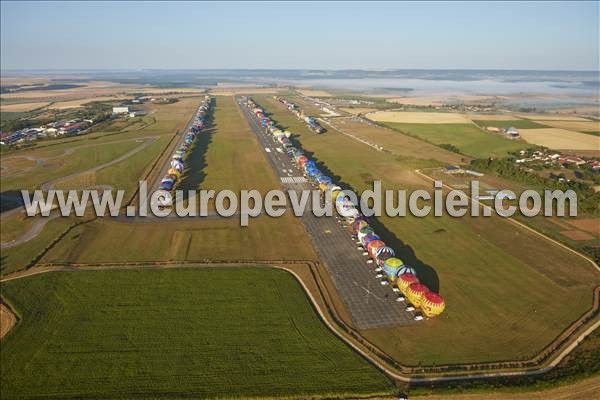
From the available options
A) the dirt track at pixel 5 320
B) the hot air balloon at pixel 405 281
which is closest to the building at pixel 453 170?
the hot air balloon at pixel 405 281

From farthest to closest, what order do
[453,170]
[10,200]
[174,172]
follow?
[453,170]
[174,172]
[10,200]

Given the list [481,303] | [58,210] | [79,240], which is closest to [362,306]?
Answer: [481,303]

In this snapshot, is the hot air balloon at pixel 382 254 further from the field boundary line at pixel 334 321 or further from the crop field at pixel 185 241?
the crop field at pixel 185 241

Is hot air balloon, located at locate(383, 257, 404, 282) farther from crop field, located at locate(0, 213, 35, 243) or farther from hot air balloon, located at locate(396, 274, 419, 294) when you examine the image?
crop field, located at locate(0, 213, 35, 243)

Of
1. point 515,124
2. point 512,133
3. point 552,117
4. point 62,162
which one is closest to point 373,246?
point 62,162

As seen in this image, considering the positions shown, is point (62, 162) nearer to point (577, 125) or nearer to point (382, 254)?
point (382, 254)

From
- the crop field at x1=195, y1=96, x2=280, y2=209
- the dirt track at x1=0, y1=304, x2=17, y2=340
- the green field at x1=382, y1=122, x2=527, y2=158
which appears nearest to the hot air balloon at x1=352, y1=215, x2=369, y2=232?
the crop field at x1=195, y1=96, x2=280, y2=209
